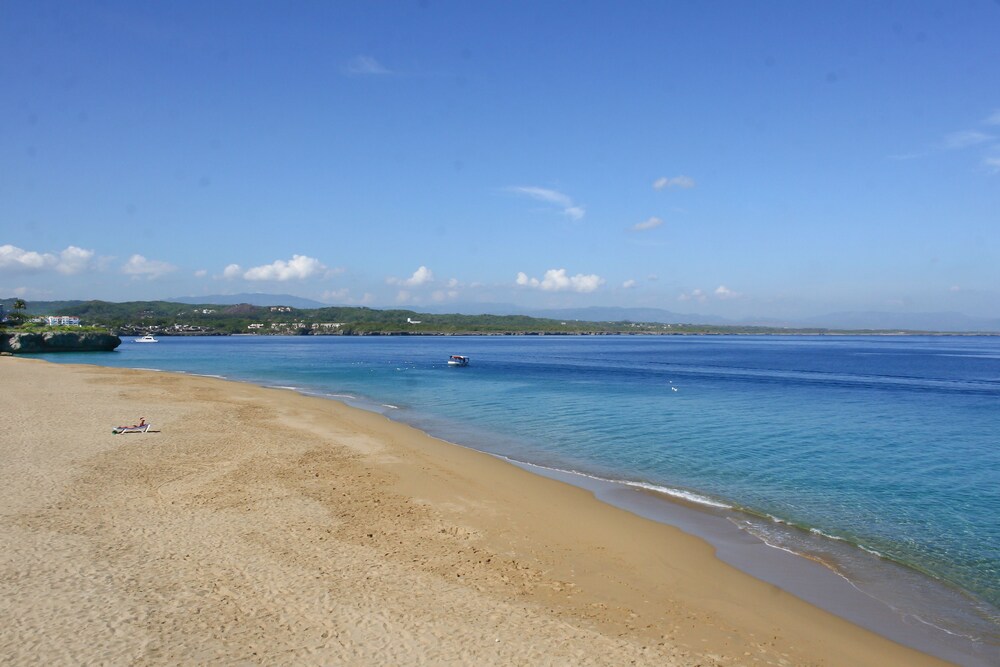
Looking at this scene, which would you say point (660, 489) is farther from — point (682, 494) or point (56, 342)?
point (56, 342)

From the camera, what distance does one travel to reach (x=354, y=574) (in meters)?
9.67

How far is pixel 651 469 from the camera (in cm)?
1923

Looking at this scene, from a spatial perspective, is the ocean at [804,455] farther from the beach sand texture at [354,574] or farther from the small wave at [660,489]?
the beach sand texture at [354,574]

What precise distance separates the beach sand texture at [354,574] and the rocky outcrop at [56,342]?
81.6m

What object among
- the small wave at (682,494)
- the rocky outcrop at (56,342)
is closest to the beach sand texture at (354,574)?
the small wave at (682,494)

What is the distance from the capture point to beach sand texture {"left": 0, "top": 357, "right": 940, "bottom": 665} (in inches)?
295

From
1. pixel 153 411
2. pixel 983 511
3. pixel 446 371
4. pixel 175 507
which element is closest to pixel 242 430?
pixel 153 411

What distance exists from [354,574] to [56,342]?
337ft

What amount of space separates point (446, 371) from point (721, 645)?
55641 mm

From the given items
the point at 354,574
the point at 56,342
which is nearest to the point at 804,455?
the point at 354,574

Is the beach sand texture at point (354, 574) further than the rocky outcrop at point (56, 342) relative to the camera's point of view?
No

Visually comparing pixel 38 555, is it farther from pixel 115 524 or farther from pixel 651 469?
pixel 651 469

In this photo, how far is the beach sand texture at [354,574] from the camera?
24.6 feet

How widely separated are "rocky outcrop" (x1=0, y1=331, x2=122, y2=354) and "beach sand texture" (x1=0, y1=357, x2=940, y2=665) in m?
81.6
